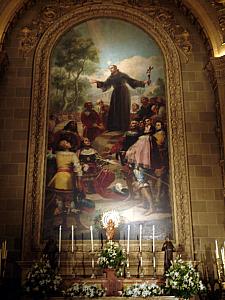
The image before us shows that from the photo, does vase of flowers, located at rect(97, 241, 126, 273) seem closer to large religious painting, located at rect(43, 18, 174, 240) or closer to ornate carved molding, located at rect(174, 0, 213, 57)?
large religious painting, located at rect(43, 18, 174, 240)

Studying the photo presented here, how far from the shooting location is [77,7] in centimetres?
1470

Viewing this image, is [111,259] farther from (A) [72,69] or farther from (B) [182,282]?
(A) [72,69]

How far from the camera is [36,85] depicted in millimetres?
13648

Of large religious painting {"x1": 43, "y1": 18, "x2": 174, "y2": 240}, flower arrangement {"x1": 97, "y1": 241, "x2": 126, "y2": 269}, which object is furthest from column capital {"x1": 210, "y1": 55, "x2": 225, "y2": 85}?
flower arrangement {"x1": 97, "y1": 241, "x2": 126, "y2": 269}

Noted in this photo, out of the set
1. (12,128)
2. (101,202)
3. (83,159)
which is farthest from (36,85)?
(101,202)

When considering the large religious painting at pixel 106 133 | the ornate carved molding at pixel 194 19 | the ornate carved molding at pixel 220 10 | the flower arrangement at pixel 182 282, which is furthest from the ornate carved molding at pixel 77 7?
the flower arrangement at pixel 182 282

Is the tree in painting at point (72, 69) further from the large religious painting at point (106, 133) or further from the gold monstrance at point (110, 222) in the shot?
the gold monstrance at point (110, 222)

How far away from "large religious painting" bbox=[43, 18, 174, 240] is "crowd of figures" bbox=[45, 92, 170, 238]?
0.09 feet

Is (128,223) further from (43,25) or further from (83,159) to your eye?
(43,25)

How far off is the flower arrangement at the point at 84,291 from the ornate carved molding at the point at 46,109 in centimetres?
196

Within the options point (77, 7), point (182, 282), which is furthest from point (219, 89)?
point (182, 282)

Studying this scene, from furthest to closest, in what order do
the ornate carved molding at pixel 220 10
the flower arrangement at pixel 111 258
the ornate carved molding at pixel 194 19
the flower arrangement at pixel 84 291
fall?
the ornate carved molding at pixel 194 19
the ornate carved molding at pixel 220 10
the flower arrangement at pixel 111 258
the flower arrangement at pixel 84 291

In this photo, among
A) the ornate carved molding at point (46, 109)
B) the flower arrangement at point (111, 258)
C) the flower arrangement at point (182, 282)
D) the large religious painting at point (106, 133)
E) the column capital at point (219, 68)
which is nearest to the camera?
the flower arrangement at point (182, 282)

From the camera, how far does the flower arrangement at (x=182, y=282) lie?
9.77 meters
